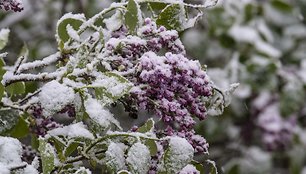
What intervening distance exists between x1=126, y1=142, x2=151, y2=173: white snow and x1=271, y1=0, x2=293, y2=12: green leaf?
6.24 feet

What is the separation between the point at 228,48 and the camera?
244cm

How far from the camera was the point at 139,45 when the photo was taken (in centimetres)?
70

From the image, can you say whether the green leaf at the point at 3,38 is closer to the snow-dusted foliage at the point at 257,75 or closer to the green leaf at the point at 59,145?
the green leaf at the point at 59,145

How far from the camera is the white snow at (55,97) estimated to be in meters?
0.68

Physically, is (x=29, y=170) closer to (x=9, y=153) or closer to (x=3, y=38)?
(x=9, y=153)

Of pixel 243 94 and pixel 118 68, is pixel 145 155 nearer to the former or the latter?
pixel 118 68

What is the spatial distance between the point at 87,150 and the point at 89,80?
0.07 m

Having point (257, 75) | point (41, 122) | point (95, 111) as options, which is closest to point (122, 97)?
point (95, 111)

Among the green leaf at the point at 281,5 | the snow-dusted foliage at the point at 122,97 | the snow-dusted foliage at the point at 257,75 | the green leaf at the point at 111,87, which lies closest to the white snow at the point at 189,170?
the snow-dusted foliage at the point at 122,97

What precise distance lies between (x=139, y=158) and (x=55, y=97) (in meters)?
0.10

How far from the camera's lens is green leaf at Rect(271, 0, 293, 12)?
2490 millimetres

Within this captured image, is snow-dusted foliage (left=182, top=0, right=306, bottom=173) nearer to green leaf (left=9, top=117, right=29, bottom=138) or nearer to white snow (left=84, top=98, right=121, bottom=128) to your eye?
green leaf (left=9, top=117, right=29, bottom=138)

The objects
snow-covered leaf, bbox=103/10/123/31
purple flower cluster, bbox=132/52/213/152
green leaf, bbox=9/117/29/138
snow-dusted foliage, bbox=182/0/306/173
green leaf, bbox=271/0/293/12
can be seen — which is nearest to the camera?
purple flower cluster, bbox=132/52/213/152

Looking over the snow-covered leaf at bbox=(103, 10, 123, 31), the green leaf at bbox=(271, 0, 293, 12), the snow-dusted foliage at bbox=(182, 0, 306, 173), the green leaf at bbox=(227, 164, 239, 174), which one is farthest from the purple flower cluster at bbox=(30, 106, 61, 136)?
the green leaf at bbox=(271, 0, 293, 12)
